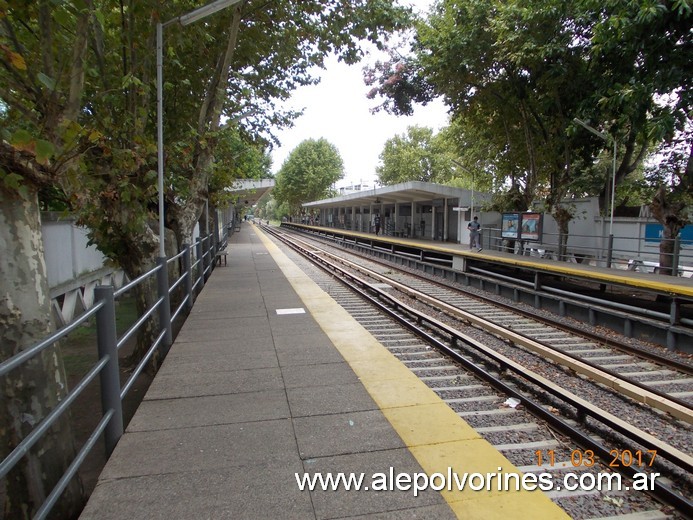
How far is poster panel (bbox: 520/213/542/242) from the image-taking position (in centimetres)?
1659

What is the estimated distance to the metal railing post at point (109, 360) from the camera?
129 inches

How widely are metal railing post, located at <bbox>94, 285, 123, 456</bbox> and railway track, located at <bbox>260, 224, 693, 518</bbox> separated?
9.86 feet

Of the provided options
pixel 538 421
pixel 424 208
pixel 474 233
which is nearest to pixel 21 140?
pixel 538 421

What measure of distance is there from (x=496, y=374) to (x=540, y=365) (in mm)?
984

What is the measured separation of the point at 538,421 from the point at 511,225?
14736mm

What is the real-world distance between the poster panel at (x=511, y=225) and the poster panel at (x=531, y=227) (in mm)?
278

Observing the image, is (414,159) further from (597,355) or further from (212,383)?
(212,383)

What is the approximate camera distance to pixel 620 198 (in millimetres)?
23000

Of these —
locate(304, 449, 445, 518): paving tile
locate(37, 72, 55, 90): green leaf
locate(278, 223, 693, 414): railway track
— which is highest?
locate(37, 72, 55, 90): green leaf

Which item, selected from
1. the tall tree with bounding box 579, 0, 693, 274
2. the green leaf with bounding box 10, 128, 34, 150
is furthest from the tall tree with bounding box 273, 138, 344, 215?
the green leaf with bounding box 10, 128, 34, 150

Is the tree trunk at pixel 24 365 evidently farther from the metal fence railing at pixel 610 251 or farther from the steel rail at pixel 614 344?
the metal fence railing at pixel 610 251

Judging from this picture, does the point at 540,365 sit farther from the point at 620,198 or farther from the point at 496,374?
the point at 620,198

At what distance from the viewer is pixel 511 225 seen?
18078 mm

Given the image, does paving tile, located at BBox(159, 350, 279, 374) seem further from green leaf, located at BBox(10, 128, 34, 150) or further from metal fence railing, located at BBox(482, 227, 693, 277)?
metal fence railing, located at BBox(482, 227, 693, 277)
